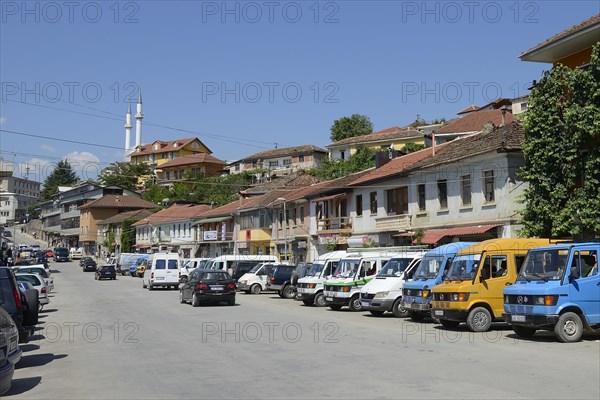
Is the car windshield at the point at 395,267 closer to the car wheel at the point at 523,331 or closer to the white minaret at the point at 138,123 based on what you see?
the car wheel at the point at 523,331

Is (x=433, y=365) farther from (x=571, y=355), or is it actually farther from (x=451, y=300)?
(x=451, y=300)

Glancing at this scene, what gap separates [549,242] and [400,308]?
565 cm

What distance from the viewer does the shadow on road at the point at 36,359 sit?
13.7m

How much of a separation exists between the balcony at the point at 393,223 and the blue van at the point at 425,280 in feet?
59.5

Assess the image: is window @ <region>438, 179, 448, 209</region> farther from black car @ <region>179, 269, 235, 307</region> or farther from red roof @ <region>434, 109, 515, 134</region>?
red roof @ <region>434, 109, 515, 134</region>

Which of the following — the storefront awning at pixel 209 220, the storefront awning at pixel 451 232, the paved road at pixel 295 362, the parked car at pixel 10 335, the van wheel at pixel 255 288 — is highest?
the storefront awning at pixel 209 220

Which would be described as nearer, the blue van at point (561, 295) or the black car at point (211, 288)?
the blue van at point (561, 295)

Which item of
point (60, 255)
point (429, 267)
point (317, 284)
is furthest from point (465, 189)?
point (60, 255)

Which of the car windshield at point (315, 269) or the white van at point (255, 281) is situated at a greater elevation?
the car windshield at point (315, 269)

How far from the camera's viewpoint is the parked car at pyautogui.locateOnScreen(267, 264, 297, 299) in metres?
36.2

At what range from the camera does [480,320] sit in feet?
60.5

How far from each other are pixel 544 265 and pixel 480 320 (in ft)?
8.29

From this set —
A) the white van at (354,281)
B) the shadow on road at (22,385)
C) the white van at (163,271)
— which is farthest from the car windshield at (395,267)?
the white van at (163,271)

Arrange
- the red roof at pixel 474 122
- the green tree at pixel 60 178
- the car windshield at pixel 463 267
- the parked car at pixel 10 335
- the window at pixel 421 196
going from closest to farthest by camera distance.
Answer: the parked car at pixel 10 335 < the car windshield at pixel 463 267 < the window at pixel 421 196 < the red roof at pixel 474 122 < the green tree at pixel 60 178
